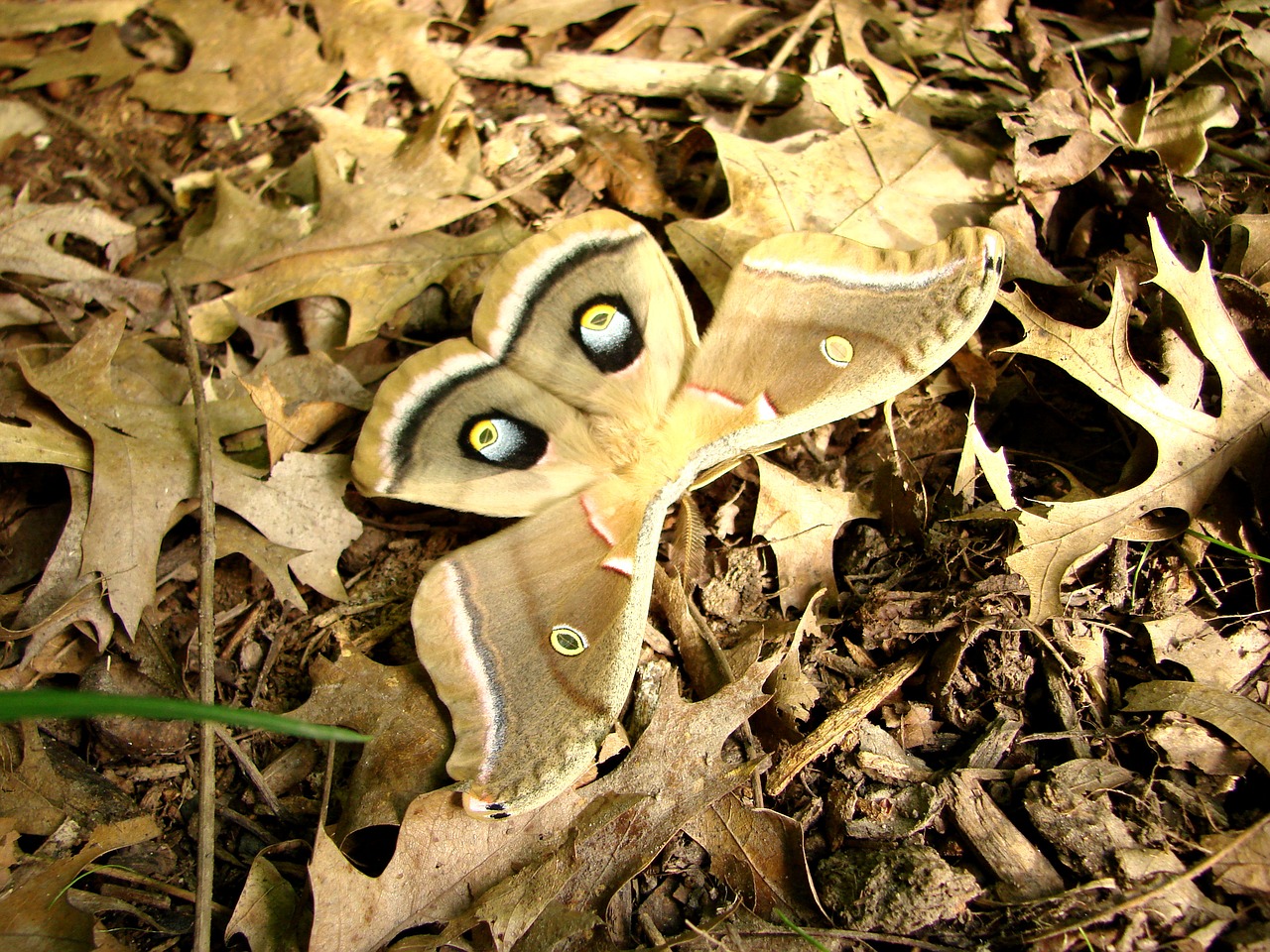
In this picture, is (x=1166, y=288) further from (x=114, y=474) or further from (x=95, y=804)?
(x=95, y=804)

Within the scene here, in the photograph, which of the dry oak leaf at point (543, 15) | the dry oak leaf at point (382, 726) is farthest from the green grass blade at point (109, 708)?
the dry oak leaf at point (543, 15)

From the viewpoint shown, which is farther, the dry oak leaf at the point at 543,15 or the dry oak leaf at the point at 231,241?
the dry oak leaf at the point at 543,15

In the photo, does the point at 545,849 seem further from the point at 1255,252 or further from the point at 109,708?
the point at 1255,252

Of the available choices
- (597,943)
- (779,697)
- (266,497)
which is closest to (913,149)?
(779,697)

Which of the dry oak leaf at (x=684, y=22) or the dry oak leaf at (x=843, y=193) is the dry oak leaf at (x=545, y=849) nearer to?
the dry oak leaf at (x=843, y=193)

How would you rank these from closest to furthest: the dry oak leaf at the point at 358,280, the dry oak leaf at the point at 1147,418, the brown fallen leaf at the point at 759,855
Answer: the brown fallen leaf at the point at 759,855
the dry oak leaf at the point at 1147,418
the dry oak leaf at the point at 358,280

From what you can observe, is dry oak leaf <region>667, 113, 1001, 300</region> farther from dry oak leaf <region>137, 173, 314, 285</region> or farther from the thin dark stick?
the thin dark stick

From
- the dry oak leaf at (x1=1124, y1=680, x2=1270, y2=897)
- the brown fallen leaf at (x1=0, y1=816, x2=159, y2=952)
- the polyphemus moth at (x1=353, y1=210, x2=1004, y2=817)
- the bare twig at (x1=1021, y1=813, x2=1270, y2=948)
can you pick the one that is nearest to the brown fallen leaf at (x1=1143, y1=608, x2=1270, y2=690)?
the dry oak leaf at (x1=1124, y1=680, x2=1270, y2=897)
